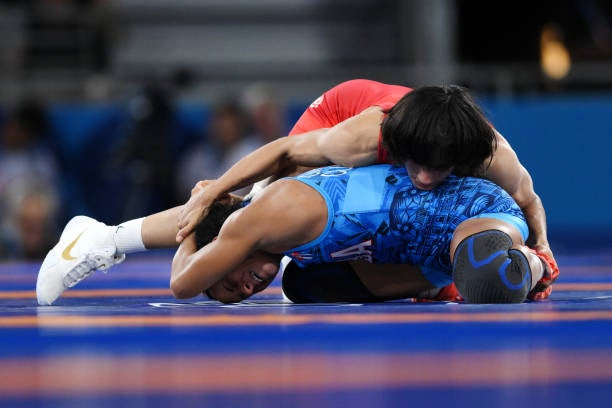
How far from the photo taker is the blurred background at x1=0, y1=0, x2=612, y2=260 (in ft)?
23.4

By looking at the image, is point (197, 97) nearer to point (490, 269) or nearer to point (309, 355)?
point (490, 269)

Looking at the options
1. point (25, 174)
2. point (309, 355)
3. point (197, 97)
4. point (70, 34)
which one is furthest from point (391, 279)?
point (70, 34)

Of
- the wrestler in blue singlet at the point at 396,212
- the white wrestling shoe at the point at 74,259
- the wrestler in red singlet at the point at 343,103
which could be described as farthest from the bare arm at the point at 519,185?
the white wrestling shoe at the point at 74,259

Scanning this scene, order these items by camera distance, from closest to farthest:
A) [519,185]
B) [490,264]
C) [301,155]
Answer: [490,264]
[301,155]
[519,185]

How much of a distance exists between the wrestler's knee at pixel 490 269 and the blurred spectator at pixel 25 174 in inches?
170

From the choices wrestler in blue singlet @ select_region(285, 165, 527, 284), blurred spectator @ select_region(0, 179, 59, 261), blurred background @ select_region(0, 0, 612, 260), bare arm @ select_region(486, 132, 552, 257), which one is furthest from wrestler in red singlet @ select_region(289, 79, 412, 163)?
blurred spectator @ select_region(0, 179, 59, 261)

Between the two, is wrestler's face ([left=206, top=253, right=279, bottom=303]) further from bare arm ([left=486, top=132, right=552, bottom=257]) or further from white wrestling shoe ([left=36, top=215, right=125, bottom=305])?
bare arm ([left=486, top=132, right=552, bottom=257])

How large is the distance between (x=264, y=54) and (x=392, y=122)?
23.0 feet

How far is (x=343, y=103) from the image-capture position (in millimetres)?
3875

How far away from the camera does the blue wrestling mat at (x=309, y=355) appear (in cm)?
156

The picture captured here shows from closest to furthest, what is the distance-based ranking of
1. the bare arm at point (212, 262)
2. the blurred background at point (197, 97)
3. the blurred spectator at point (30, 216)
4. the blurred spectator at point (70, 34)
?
the bare arm at point (212, 262) → the blurred spectator at point (30, 216) → the blurred background at point (197, 97) → the blurred spectator at point (70, 34)

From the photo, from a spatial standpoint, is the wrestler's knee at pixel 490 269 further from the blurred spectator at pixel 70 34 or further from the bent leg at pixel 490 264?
the blurred spectator at pixel 70 34

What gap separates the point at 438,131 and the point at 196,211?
856 millimetres

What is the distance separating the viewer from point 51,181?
7105mm
